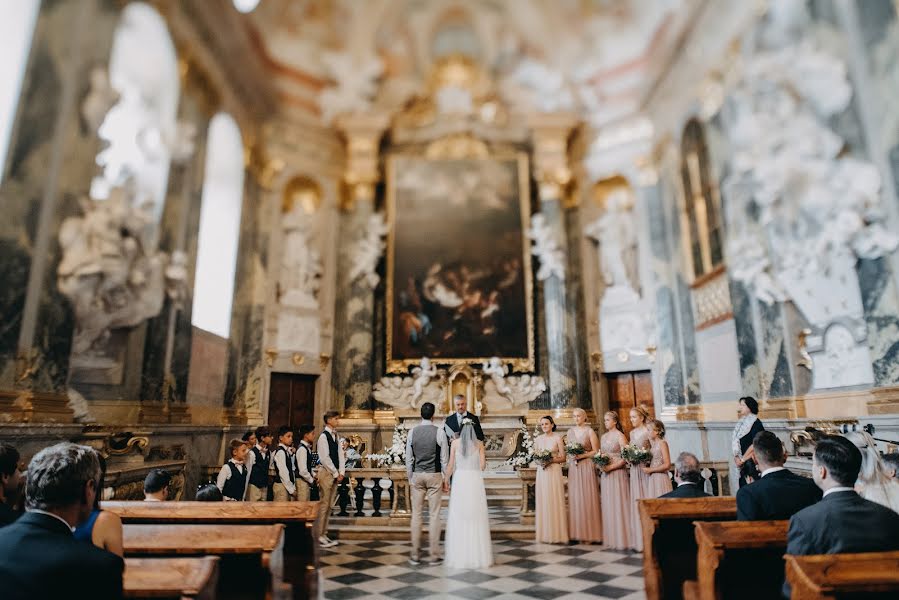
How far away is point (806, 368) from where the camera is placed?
24.7ft

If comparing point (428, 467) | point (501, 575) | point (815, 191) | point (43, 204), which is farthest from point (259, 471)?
point (815, 191)

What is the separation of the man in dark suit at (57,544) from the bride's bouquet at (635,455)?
17.5ft

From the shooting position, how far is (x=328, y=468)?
22.5 ft

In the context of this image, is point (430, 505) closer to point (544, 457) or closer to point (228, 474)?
point (544, 457)

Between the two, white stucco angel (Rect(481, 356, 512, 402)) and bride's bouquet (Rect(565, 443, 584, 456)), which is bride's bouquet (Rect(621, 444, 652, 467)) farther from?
white stucco angel (Rect(481, 356, 512, 402))

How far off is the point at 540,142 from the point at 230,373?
887 cm

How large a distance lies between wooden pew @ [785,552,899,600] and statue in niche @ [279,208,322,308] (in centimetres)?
1195

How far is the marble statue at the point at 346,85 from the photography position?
1384 cm

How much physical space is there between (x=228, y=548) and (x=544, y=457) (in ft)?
14.5

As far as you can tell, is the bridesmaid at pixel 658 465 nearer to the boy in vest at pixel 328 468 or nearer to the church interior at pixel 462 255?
the church interior at pixel 462 255

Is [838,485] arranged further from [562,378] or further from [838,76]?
[562,378]

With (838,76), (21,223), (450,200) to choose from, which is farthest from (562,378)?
(21,223)

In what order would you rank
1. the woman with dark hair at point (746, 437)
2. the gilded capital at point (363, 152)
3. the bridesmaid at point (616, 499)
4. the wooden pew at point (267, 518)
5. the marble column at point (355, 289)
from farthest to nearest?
the gilded capital at point (363, 152) → the marble column at point (355, 289) → the bridesmaid at point (616, 499) → the woman with dark hair at point (746, 437) → the wooden pew at point (267, 518)

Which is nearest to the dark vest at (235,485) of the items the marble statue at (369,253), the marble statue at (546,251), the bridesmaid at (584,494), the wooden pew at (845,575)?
the bridesmaid at (584,494)
